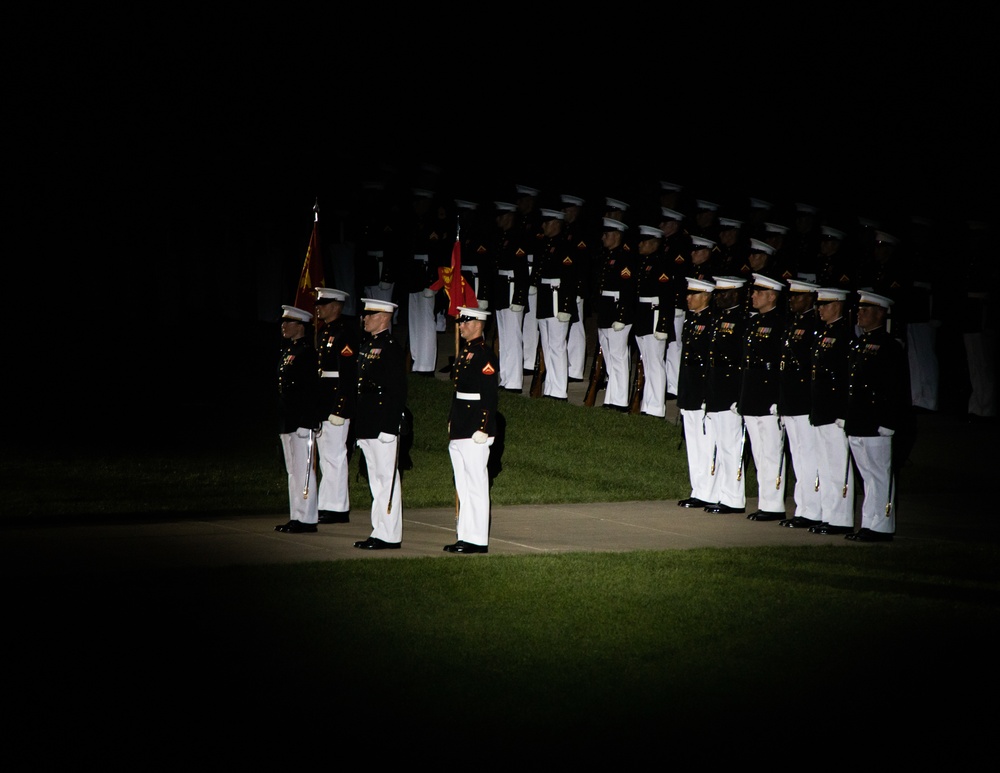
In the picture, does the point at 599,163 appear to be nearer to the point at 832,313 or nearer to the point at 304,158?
the point at 304,158

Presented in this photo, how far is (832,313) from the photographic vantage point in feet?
42.7

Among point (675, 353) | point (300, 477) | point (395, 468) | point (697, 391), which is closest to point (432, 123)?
point (675, 353)

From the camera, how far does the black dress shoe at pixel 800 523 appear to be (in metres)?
13.2

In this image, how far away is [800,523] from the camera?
13289 mm

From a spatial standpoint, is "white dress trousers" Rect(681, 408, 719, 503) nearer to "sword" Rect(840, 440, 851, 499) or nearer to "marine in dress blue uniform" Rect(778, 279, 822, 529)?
"marine in dress blue uniform" Rect(778, 279, 822, 529)

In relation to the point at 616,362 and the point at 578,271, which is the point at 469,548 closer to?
the point at 616,362

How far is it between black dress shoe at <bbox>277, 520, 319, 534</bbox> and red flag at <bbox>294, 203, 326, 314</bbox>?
1.84 m

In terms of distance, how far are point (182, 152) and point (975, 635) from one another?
1578cm

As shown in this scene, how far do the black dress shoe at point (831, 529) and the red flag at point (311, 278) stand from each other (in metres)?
4.69

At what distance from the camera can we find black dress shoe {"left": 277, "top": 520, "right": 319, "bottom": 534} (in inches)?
491

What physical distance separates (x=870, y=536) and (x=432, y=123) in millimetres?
14878

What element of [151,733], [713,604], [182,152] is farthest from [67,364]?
[151,733]

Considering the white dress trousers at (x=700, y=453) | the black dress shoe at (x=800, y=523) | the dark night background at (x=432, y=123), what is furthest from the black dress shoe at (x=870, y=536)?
the dark night background at (x=432, y=123)

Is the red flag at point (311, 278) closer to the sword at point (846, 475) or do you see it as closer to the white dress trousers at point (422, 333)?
the sword at point (846, 475)
